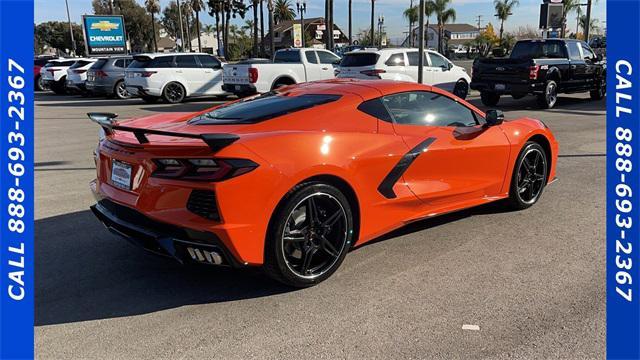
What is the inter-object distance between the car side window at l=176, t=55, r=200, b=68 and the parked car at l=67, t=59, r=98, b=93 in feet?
17.7

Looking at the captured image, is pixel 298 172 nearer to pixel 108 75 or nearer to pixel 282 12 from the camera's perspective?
pixel 108 75

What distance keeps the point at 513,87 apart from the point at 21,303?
13998mm

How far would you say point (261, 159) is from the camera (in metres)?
3.33

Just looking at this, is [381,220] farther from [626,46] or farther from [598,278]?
[626,46]

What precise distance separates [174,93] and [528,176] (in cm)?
1471

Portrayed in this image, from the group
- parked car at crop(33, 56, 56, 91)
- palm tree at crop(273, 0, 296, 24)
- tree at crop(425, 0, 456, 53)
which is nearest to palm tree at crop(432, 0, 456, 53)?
tree at crop(425, 0, 456, 53)

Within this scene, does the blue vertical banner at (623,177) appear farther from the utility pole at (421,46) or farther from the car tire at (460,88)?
the car tire at (460,88)

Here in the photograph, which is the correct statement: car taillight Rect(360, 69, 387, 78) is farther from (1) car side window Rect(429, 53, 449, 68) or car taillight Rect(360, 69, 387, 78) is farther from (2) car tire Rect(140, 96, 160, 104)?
(2) car tire Rect(140, 96, 160, 104)

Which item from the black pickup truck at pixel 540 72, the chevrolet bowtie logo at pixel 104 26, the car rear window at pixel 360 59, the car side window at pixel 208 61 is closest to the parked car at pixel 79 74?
the car side window at pixel 208 61

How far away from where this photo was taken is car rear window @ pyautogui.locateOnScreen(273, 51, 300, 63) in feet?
55.7

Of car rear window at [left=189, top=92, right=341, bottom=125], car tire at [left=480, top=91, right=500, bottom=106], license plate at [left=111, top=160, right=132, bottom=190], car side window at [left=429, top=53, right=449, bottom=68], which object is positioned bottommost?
license plate at [left=111, top=160, right=132, bottom=190]

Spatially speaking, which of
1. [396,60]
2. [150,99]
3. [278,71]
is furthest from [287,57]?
[150,99]

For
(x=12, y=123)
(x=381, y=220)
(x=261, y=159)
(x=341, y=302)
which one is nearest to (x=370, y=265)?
(x=381, y=220)

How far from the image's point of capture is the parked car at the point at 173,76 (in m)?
17.4
